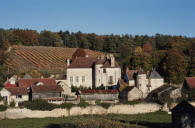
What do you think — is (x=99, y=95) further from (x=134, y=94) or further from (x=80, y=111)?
(x=80, y=111)

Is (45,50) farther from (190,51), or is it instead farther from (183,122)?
(183,122)

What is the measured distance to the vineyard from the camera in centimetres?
7400

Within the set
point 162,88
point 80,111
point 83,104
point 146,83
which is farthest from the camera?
point 146,83

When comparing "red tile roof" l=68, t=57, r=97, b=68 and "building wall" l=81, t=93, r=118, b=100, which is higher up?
"red tile roof" l=68, t=57, r=97, b=68

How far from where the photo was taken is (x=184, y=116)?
3080 cm

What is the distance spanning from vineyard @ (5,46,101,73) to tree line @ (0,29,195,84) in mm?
3344

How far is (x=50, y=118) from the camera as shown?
3850 centimetres

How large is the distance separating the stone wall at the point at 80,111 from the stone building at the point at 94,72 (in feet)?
34.8

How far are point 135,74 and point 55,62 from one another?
3538cm

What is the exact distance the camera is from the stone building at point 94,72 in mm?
52625

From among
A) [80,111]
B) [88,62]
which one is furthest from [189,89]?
[88,62]

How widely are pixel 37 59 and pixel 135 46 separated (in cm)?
2953

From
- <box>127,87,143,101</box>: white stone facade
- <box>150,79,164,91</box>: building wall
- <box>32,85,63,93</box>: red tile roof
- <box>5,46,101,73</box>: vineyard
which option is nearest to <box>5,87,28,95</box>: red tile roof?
<box>32,85,63,93</box>: red tile roof

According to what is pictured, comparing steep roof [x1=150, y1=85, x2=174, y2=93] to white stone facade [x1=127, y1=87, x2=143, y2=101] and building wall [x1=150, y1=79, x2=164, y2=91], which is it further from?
white stone facade [x1=127, y1=87, x2=143, y2=101]
